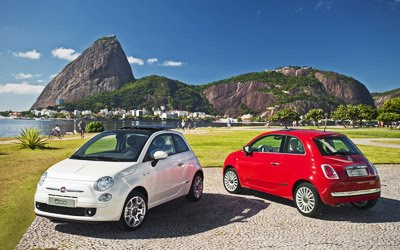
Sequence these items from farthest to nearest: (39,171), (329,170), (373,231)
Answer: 1. (39,171)
2. (329,170)
3. (373,231)

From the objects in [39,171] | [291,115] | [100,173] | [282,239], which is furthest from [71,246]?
[291,115]

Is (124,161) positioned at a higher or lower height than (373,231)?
higher

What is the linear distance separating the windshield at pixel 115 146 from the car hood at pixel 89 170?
0.26m

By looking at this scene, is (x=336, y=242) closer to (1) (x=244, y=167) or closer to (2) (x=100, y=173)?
(1) (x=244, y=167)

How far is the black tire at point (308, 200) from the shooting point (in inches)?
263

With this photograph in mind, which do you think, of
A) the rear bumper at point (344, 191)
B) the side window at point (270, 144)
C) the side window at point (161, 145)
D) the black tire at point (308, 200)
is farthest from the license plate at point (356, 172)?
the side window at point (161, 145)

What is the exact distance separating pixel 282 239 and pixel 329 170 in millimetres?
1858

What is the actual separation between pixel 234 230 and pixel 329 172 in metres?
2.21

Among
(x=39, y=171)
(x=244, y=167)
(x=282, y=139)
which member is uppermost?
(x=282, y=139)

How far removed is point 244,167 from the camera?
28.1 ft

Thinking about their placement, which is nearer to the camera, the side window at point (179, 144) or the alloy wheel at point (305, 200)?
the alloy wheel at point (305, 200)

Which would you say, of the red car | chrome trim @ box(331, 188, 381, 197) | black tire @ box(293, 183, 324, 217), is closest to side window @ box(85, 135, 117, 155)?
the red car

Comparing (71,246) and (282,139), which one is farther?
(282,139)

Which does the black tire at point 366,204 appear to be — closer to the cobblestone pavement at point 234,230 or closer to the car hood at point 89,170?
the cobblestone pavement at point 234,230
